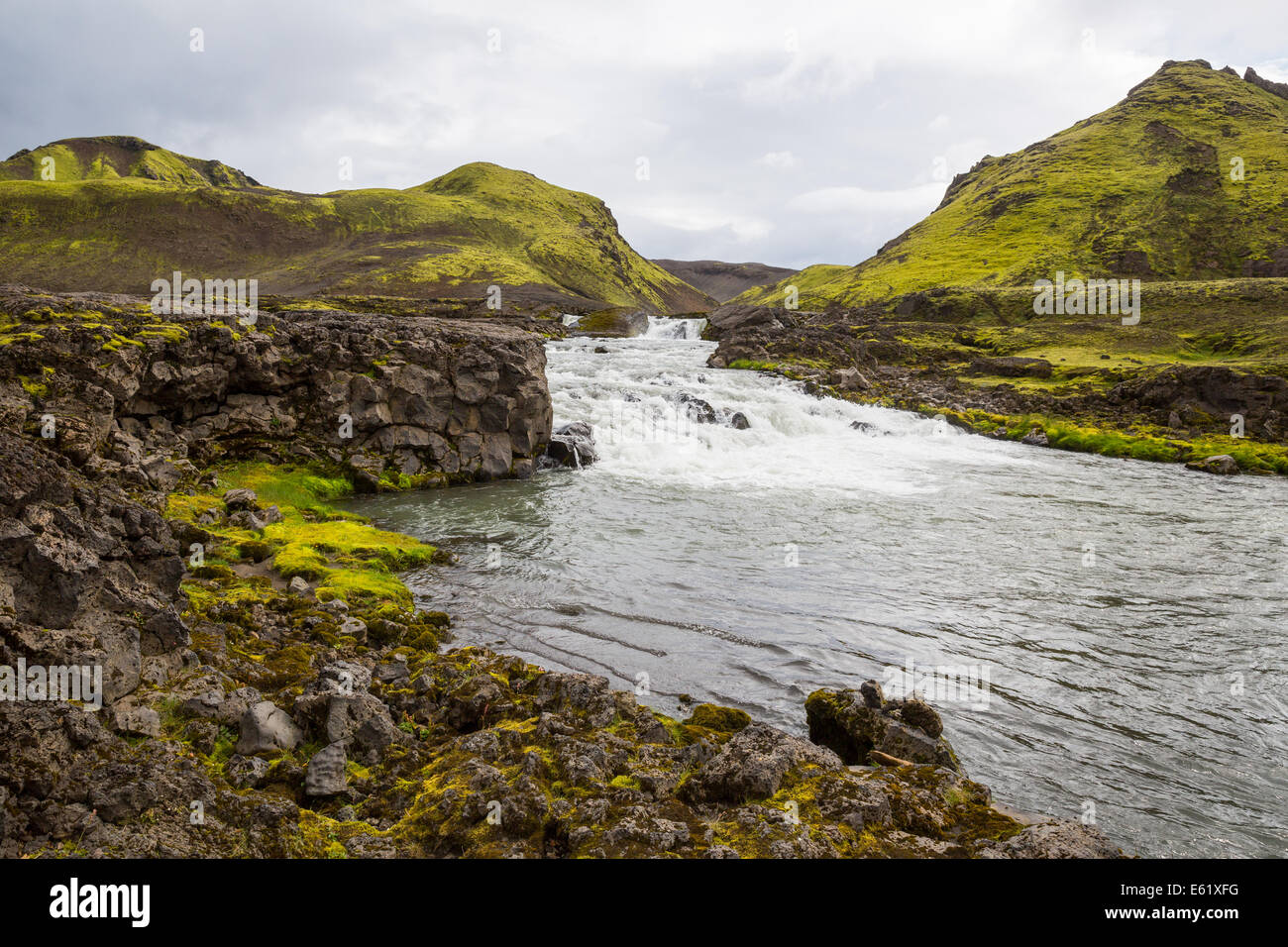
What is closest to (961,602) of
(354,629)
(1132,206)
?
(354,629)

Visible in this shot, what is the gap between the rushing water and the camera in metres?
9.19

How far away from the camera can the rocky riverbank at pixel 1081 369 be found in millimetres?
41844

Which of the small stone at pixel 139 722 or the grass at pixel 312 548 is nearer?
the small stone at pixel 139 722

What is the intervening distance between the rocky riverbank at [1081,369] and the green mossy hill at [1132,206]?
27.7 meters

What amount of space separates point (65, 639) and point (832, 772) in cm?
819

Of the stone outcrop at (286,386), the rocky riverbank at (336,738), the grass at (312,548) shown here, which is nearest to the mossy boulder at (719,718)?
the rocky riverbank at (336,738)

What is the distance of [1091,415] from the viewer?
156 feet

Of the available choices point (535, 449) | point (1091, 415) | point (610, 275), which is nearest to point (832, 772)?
point (535, 449)

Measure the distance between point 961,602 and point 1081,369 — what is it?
2102 inches

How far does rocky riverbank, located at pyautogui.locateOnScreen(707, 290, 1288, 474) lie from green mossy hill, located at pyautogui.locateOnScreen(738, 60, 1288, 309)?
27.7 m

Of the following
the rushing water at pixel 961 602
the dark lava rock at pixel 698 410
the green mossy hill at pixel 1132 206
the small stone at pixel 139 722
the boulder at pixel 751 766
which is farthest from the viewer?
the green mossy hill at pixel 1132 206

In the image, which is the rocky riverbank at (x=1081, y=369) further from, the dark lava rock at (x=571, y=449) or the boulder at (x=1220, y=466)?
the dark lava rock at (x=571, y=449)

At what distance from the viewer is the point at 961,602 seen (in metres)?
15.4
